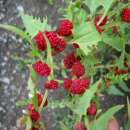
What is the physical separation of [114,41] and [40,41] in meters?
0.30

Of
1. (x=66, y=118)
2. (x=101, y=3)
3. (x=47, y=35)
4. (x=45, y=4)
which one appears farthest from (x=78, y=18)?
(x=45, y=4)

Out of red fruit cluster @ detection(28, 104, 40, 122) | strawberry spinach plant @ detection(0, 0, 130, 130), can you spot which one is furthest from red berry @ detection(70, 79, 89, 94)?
red fruit cluster @ detection(28, 104, 40, 122)

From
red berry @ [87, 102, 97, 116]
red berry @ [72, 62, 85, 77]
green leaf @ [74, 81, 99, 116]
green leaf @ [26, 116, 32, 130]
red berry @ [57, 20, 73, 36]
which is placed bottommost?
green leaf @ [26, 116, 32, 130]

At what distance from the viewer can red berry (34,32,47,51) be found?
939mm

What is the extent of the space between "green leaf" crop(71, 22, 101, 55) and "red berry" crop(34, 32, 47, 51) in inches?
3.2

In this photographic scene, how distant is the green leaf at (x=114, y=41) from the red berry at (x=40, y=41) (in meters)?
0.24

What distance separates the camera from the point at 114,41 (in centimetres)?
118

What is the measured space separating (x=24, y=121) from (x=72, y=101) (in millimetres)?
149

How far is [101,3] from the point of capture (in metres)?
1.09

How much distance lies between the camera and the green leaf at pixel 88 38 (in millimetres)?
990

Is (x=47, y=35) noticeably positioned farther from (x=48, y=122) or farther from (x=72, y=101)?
(x=48, y=122)

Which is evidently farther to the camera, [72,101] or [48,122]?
[48,122]

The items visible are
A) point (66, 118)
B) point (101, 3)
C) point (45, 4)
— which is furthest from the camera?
point (45, 4)

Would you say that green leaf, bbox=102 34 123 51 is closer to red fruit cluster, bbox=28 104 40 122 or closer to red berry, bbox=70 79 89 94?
red berry, bbox=70 79 89 94
